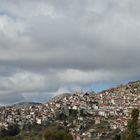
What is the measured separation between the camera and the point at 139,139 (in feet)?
425

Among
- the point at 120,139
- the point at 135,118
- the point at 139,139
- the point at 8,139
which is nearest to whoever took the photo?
the point at 135,118

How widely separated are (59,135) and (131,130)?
40526 mm

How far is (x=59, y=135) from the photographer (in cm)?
15875

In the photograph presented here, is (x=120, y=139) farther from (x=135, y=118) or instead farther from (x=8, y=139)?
(x=135, y=118)

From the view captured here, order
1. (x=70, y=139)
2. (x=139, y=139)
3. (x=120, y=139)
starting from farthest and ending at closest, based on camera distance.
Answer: (x=120, y=139)
(x=70, y=139)
(x=139, y=139)

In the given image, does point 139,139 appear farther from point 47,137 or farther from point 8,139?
point 8,139

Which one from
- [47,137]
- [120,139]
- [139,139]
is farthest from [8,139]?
[139,139]

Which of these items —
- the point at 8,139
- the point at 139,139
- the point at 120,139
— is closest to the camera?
the point at 139,139

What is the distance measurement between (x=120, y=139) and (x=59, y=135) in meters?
31.1

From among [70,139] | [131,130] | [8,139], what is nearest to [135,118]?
[131,130]

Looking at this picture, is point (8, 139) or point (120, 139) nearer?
point (8, 139)

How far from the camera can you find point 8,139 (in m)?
165

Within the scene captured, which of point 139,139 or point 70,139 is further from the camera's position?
point 70,139

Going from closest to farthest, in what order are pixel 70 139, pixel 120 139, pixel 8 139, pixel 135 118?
pixel 135 118, pixel 70 139, pixel 8 139, pixel 120 139
